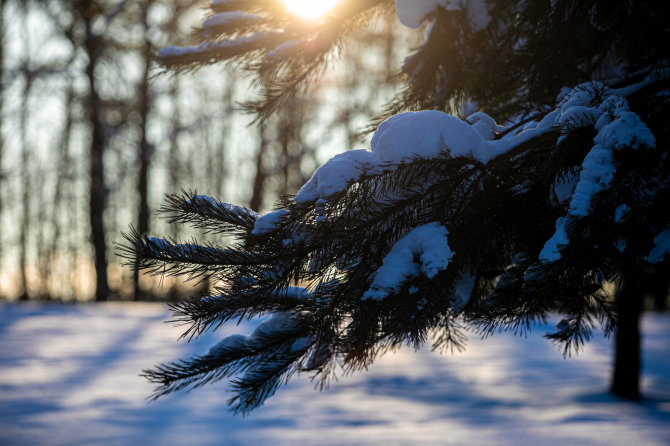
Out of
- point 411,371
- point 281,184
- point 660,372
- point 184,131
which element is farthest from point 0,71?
point 660,372

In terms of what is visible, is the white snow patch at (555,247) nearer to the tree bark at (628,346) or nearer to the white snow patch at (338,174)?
the white snow patch at (338,174)

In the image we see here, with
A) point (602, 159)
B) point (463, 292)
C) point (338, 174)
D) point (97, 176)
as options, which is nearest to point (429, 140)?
point (338, 174)

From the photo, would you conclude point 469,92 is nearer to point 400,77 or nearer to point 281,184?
point 400,77

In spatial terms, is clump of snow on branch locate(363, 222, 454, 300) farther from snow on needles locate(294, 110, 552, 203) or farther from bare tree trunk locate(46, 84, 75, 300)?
bare tree trunk locate(46, 84, 75, 300)

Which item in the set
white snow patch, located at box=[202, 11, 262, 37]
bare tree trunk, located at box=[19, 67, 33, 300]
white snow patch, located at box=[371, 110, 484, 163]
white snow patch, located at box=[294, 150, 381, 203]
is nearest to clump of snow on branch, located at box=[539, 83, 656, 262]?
white snow patch, located at box=[371, 110, 484, 163]

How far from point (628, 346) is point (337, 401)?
2904 mm

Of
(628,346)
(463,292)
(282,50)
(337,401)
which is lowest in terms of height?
(337,401)

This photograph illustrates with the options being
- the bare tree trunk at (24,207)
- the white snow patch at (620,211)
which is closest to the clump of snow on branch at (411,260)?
the white snow patch at (620,211)

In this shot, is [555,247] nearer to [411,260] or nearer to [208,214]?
[411,260]

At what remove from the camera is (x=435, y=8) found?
2309mm

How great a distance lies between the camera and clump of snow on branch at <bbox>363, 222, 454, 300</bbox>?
1503 mm

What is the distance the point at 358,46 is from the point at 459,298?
13273 millimetres

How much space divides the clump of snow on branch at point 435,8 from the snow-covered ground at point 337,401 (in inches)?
97.6

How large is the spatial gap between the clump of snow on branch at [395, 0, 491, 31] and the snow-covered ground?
2.48 m
